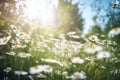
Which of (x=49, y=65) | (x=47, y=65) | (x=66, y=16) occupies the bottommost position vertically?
(x=66, y=16)

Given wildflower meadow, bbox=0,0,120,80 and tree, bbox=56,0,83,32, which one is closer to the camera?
wildflower meadow, bbox=0,0,120,80

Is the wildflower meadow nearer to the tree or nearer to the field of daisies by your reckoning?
the field of daisies

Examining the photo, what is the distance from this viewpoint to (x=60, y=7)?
48.8ft

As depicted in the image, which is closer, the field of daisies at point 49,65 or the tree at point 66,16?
the field of daisies at point 49,65

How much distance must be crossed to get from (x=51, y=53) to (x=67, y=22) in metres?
10.6

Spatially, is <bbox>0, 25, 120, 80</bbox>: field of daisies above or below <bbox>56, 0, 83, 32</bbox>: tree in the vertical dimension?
above

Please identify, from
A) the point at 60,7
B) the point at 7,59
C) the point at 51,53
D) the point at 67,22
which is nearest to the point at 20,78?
the point at 7,59

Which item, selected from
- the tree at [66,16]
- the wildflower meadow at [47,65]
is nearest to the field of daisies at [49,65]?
the wildflower meadow at [47,65]

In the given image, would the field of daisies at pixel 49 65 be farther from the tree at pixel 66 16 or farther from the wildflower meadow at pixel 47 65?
the tree at pixel 66 16

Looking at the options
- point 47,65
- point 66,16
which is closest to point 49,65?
point 47,65

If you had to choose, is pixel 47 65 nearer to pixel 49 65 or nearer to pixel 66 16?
pixel 49 65

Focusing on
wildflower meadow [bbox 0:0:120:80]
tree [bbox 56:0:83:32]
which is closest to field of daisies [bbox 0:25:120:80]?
wildflower meadow [bbox 0:0:120:80]

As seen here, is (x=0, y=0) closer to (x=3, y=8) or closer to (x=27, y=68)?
(x=3, y=8)

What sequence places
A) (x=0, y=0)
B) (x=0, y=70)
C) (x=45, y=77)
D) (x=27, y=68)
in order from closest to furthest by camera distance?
1. (x=45, y=77)
2. (x=0, y=70)
3. (x=27, y=68)
4. (x=0, y=0)
